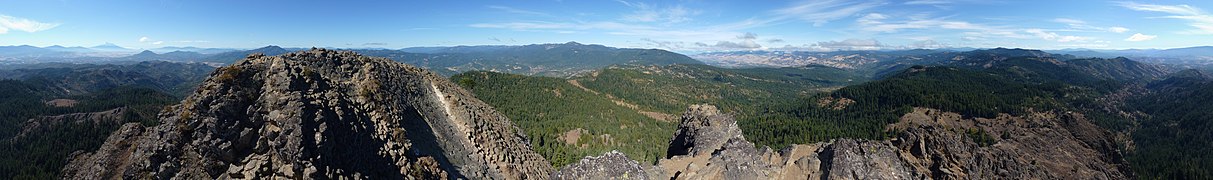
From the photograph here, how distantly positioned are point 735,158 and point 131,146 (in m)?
33.0

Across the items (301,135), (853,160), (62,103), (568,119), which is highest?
(301,135)

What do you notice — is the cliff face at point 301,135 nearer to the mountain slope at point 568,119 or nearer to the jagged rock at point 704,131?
the jagged rock at point 704,131

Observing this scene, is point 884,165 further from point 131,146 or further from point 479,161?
point 131,146

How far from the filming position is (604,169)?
1319 inches

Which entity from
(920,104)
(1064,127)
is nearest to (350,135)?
(1064,127)

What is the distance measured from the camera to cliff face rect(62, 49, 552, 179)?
1717 cm

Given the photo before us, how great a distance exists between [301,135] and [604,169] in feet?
62.0

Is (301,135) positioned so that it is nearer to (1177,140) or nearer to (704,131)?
(704,131)

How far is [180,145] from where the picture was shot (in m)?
17.2

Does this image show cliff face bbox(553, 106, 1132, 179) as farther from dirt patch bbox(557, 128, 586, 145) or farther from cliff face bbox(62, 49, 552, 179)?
dirt patch bbox(557, 128, 586, 145)

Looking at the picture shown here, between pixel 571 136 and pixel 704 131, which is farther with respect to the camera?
pixel 571 136

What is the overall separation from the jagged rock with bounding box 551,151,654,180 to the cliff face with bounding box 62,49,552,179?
5.49m

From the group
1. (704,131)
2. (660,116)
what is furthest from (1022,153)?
(660,116)

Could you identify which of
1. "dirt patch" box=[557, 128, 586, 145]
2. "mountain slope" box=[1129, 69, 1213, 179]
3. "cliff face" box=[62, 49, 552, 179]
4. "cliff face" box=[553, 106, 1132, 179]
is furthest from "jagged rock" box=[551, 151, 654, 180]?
"mountain slope" box=[1129, 69, 1213, 179]
